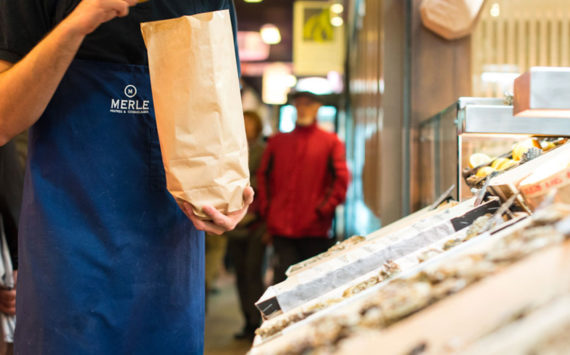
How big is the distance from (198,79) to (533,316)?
0.74 metres

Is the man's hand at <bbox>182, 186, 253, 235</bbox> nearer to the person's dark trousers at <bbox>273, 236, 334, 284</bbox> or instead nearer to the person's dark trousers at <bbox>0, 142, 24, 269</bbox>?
the person's dark trousers at <bbox>0, 142, 24, 269</bbox>

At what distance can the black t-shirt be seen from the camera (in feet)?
3.69

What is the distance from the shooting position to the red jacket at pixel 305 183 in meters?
4.16

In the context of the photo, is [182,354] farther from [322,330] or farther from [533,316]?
[533,316]

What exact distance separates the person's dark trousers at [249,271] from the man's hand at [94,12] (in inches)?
148

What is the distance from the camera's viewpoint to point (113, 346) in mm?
1155

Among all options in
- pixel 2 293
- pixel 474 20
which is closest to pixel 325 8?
pixel 474 20

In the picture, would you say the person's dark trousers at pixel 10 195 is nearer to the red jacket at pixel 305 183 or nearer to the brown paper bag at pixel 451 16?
the brown paper bag at pixel 451 16

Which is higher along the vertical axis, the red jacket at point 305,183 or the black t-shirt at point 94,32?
the black t-shirt at point 94,32

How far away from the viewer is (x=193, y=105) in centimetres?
105

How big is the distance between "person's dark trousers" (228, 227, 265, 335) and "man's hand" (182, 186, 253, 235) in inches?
138

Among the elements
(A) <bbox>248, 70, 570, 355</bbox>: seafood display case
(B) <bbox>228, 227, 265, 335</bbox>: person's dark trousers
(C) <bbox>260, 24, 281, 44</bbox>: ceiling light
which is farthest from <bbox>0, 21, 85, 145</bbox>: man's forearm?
(C) <bbox>260, 24, 281, 44</bbox>: ceiling light

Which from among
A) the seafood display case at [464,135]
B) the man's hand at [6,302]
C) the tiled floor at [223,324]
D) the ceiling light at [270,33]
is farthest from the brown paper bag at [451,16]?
the ceiling light at [270,33]

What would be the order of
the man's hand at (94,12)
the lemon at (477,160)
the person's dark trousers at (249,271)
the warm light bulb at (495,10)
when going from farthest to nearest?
the person's dark trousers at (249,271)
the warm light bulb at (495,10)
the lemon at (477,160)
the man's hand at (94,12)
